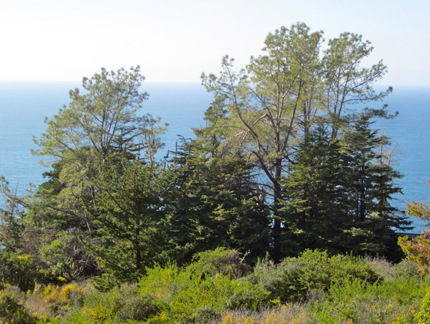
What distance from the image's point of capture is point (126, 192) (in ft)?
40.0

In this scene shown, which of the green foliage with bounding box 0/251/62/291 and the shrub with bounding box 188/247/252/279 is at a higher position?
the shrub with bounding box 188/247/252/279

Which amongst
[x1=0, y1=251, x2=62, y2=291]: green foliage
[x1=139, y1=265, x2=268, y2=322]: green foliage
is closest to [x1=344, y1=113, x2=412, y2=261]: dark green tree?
[x1=139, y1=265, x2=268, y2=322]: green foliage

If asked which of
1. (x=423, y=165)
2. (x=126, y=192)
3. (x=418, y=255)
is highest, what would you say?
(x=423, y=165)

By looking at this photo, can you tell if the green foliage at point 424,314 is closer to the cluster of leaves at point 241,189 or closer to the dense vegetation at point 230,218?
the dense vegetation at point 230,218

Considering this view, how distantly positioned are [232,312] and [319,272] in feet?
10.7

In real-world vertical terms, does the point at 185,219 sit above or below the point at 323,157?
below

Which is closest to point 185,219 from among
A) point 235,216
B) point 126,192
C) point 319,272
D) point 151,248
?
point 235,216

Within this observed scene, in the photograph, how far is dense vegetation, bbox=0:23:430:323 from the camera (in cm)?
762

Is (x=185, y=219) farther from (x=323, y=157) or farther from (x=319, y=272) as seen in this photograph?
(x=319, y=272)

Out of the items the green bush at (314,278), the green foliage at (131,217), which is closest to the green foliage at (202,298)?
the green bush at (314,278)

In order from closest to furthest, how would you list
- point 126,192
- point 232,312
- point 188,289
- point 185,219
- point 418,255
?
point 232,312, point 188,289, point 418,255, point 126,192, point 185,219

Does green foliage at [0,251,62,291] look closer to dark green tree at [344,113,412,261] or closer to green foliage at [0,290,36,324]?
green foliage at [0,290,36,324]

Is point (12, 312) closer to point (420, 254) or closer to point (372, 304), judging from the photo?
point (372, 304)

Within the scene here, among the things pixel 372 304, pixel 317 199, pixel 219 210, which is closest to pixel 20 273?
pixel 219 210
